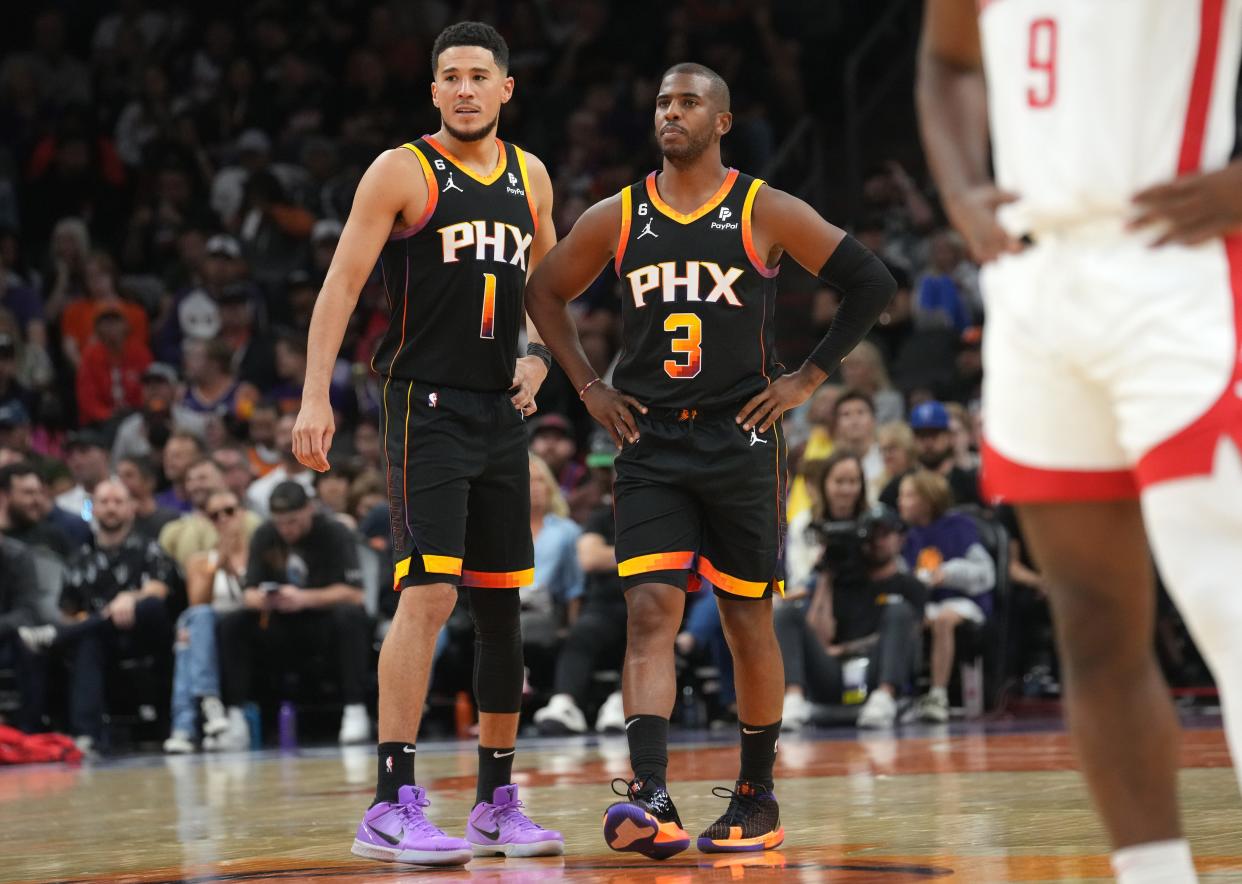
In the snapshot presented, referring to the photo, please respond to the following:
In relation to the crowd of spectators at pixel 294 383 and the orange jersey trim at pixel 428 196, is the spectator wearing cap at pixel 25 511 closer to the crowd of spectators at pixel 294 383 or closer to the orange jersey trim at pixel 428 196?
the crowd of spectators at pixel 294 383

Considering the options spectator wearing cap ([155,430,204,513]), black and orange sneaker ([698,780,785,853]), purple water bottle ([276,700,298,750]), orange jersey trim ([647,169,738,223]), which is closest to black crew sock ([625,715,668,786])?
black and orange sneaker ([698,780,785,853])

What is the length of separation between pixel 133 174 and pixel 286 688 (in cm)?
752

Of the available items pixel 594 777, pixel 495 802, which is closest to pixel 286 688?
pixel 594 777

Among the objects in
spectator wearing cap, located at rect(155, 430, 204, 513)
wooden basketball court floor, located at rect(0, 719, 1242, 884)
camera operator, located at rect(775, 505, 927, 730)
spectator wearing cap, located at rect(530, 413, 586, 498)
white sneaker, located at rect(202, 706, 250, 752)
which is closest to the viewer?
wooden basketball court floor, located at rect(0, 719, 1242, 884)

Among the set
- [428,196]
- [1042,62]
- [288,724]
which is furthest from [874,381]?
[1042,62]

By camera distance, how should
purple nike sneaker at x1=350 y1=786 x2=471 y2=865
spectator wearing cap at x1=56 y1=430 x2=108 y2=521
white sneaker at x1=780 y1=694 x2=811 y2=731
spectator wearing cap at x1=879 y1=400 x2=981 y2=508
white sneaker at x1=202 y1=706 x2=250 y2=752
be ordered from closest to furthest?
purple nike sneaker at x1=350 y1=786 x2=471 y2=865 < white sneaker at x1=780 y1=694 x2=811 y2=731 < white sneaker at x1=202 y1=706 x2=250 y2=752 < spectator wearing cap at x1=879 y1=400 x2=981 y2=508 < spectator wearing cap at x1=56 y1=430 x2=108 y2=521

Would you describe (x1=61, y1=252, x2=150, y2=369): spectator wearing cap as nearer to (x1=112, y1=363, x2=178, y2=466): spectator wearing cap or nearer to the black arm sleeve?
(x1=112, y1=363, x2=178, y2=466): spectator wearing cap

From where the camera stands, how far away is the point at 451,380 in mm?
5523

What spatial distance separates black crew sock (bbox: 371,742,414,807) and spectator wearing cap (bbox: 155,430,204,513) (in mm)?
7514

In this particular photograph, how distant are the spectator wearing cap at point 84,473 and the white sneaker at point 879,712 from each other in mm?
5581

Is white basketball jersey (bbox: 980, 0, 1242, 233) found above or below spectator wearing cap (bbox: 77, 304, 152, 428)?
below

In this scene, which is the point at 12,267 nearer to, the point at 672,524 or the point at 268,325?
the point at 268,325

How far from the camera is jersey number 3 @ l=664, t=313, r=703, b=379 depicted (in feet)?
18.1

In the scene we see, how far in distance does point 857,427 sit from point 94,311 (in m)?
7.21
